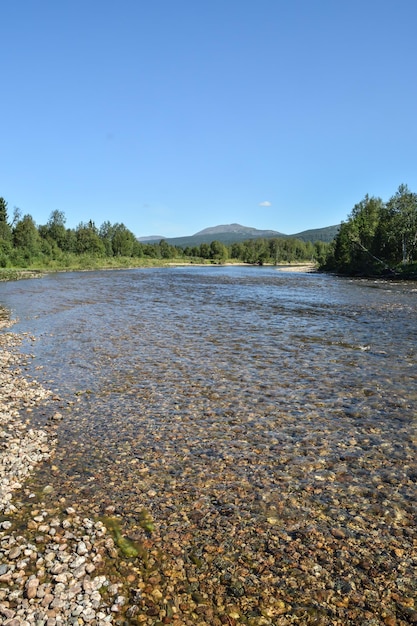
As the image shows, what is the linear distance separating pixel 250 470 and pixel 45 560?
168 inches

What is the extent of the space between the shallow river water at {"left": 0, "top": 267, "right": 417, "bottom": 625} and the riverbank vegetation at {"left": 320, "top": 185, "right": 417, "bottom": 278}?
242ft

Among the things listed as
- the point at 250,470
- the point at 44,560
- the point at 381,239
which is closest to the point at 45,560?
the point at 44,560

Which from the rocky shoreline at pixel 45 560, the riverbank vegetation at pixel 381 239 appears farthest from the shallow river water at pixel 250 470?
the riverbank vegetation at pixel 381 239

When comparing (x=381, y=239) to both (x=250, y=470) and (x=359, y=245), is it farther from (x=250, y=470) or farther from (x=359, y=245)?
(x=250, y=470)

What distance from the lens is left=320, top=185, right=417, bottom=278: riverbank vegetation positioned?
285ft

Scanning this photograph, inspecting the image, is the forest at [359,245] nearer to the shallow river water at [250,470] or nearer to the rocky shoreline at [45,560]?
the shallow river water at [250,470]

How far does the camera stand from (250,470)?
872 cm

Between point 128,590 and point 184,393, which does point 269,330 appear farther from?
point 128,590

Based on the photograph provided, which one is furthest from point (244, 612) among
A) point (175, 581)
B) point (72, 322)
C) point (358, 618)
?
point (72, 322)

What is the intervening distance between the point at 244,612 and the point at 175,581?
1.02 m

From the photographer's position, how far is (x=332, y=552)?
6.32 metres

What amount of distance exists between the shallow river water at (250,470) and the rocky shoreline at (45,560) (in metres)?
0.45

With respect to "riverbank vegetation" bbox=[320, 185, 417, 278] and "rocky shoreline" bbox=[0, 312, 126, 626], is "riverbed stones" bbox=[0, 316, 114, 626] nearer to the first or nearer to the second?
"rocky shoreline" bbox=[0, 312, 126, 626]

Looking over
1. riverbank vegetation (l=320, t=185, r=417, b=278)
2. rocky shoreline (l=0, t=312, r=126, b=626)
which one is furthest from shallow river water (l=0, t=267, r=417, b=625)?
riverbank vegetation (l=320, t=185, r=417, b=278)
